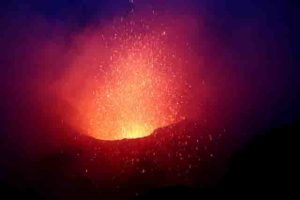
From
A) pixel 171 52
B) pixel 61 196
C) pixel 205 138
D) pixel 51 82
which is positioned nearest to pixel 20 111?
pixel 51 82

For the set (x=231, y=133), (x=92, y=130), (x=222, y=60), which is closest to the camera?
(x=231, y=133)

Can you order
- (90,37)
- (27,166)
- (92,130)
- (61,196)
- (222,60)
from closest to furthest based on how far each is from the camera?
(61,196) < (27,166) < (92,130) < (222,60) < (90,37)

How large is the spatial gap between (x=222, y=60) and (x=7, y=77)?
30.2ft

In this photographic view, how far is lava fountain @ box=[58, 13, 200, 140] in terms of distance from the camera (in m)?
11.8

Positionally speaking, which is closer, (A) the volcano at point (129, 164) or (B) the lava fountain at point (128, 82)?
(A) the volcano at point (129, 164)

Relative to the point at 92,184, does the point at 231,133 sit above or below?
above

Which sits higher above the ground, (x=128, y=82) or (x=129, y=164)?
(x=128, y=82)

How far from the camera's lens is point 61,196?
26.3ft

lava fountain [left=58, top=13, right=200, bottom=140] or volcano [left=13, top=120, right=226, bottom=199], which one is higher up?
lava fountain [left=58, top=13, right=200, bottom=140]

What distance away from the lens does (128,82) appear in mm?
14445

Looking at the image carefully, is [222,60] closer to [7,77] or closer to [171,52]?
[171,52]

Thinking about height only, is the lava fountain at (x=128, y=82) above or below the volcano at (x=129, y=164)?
above

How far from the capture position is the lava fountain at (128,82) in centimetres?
1180

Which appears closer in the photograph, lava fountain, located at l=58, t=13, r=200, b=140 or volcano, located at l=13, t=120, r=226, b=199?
volcano, located at l=13, t=120, r=226, b=199
